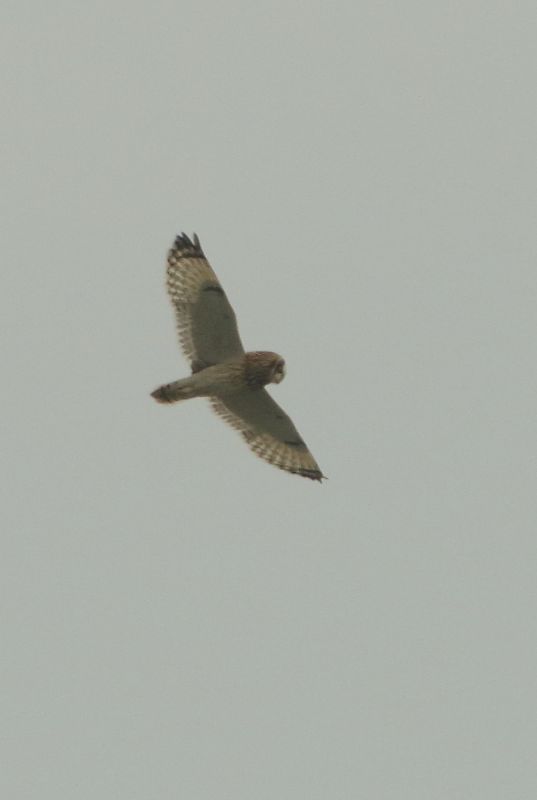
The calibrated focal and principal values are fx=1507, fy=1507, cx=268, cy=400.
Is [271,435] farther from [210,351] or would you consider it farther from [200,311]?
[200,311]

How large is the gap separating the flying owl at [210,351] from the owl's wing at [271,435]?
0.08ft

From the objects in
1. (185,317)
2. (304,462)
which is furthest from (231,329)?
(304,462)

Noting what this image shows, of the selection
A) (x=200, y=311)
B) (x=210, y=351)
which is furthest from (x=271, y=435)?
(x=200, y=311)

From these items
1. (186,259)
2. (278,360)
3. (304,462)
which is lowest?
(304,462)

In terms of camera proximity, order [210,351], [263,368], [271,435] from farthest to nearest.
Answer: [271,435] < [210,351] < [263,368]

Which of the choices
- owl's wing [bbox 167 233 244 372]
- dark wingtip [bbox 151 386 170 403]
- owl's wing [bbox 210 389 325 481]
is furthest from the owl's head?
dark wingtip [bbox 151 386 170 403]

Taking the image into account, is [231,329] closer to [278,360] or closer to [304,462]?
[278,360]

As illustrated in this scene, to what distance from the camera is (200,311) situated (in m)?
20.7

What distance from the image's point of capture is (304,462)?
71.2 feet

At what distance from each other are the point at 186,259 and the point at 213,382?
5.83 ft

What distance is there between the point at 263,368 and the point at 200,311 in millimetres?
1168

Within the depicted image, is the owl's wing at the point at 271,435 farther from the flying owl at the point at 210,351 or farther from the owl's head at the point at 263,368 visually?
the owl's head at the point at 263,368

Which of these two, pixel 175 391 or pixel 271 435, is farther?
pixel 271 435

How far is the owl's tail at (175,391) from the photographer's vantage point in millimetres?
20609
